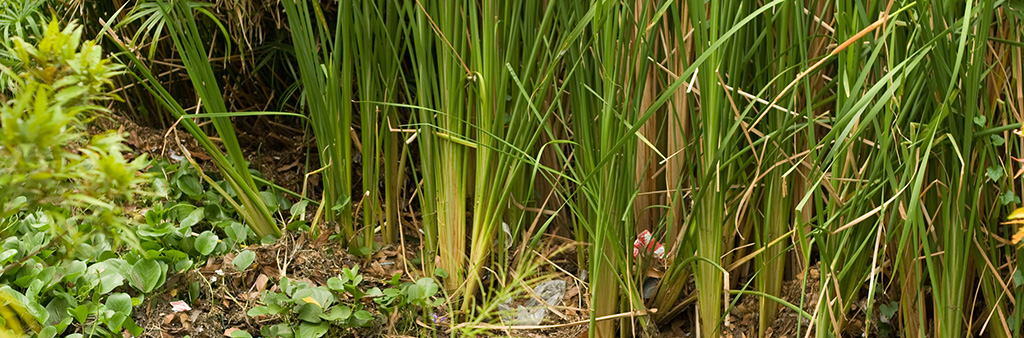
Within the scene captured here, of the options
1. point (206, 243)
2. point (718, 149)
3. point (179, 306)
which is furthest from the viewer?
point (206, 243)

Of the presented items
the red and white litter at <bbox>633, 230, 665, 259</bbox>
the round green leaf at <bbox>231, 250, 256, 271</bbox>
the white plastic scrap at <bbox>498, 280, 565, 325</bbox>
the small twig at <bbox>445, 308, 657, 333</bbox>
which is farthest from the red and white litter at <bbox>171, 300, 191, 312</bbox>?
the red and white litter at <bbox>633, 230, 665, 259</bbox>

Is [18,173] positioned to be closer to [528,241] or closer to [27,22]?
[528,241]

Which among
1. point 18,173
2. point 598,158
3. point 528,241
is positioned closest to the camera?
point 18,173

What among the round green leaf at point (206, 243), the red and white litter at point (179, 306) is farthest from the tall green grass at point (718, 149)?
the red and white litter at point (179, 306)

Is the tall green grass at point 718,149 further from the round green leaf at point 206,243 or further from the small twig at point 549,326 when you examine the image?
the round green leaf at point 206,243

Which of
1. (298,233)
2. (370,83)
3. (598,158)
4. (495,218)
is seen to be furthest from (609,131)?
(298,233)

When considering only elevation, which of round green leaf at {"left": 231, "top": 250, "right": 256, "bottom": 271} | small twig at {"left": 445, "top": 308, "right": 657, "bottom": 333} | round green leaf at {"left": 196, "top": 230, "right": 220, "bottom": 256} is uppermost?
round green leaf at {"left": 196, "top": 230, "right": 220, "bottom": 256}

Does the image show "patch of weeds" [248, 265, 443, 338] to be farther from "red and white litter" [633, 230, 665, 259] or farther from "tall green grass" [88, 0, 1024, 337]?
"red and white litter" [633, 230, 665, 259]

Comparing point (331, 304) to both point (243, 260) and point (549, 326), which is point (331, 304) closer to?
point (243, 260)

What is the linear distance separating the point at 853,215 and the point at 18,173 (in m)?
1.00

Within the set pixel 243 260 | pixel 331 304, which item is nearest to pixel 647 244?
pixel 331 304

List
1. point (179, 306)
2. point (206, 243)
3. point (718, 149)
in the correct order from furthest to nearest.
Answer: point (206, 243)
point (179, 306)
point (718, 149)

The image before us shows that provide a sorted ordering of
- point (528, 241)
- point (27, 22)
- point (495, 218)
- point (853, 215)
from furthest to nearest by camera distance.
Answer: point (27, 22)
point (528, 241)
point (495, 218)
point (853, 215)

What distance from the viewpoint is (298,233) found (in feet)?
5.17
